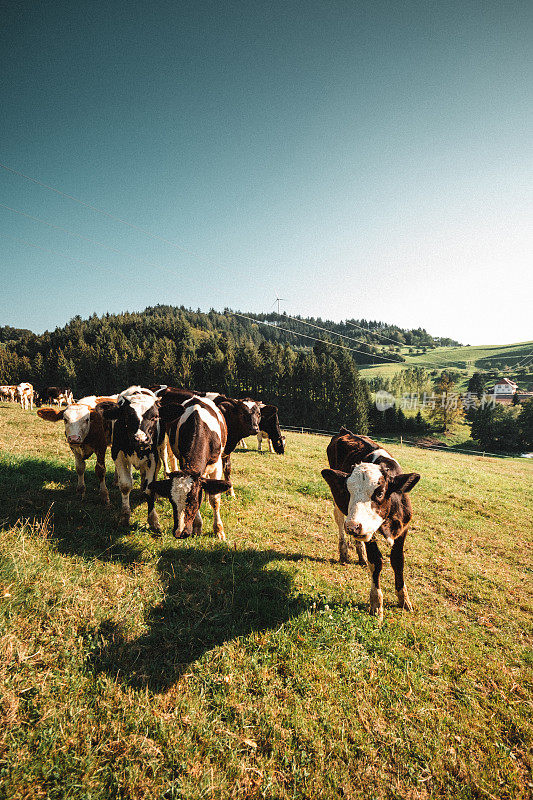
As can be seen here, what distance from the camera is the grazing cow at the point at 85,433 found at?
723cm

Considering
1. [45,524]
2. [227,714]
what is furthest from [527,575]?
[45,524]

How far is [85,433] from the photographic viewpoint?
7352mm

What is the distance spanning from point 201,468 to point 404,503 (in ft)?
11.8

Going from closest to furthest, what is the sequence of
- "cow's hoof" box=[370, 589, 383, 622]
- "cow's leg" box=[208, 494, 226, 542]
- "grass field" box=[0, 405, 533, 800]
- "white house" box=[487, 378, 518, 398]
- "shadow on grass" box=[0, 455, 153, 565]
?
"grass field" box=[0, 405, 533, 800]
"cow's hoof" box=[370, 589, 383, 622]
"shadow on grass" box=[0, 455, 153, 565]
"cow's leg" box=[208, 494, 226, 542]
"white house" box=[487, 378, 518, 398]

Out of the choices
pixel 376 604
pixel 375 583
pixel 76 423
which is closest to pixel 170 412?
pixel 76 423

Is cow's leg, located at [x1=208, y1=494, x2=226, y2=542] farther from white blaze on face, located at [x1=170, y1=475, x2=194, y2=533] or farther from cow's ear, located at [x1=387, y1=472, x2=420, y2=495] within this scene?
cow's ear, located at [x1=387, y1=472, x2=420, y2=495]

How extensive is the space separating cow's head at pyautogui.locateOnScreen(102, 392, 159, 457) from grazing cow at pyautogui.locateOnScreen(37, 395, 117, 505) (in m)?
0.59

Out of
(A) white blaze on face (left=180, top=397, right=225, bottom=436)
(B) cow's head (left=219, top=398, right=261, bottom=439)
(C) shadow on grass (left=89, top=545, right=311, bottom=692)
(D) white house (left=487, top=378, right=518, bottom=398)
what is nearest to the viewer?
(C) shadow on grass (left=89, top=545, right=311, bottom=692)

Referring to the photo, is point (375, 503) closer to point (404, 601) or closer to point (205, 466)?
point (404, 601)

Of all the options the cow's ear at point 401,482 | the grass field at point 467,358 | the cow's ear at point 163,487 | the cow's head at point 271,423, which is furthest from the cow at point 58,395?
the grass field at point 467,358

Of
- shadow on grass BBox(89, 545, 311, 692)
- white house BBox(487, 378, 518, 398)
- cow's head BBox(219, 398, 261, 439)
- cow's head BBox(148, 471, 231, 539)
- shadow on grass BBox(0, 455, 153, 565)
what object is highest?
cow's head BBox(219, 398, 261, 439)

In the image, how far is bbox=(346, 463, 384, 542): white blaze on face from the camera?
4.27 metres

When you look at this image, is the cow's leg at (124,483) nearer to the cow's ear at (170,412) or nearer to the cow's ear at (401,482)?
the cow's ear at (170,412)

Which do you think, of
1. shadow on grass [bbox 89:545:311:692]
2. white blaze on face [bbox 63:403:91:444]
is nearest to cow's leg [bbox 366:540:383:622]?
shadow on grass [bbox 89:545:311:692]
